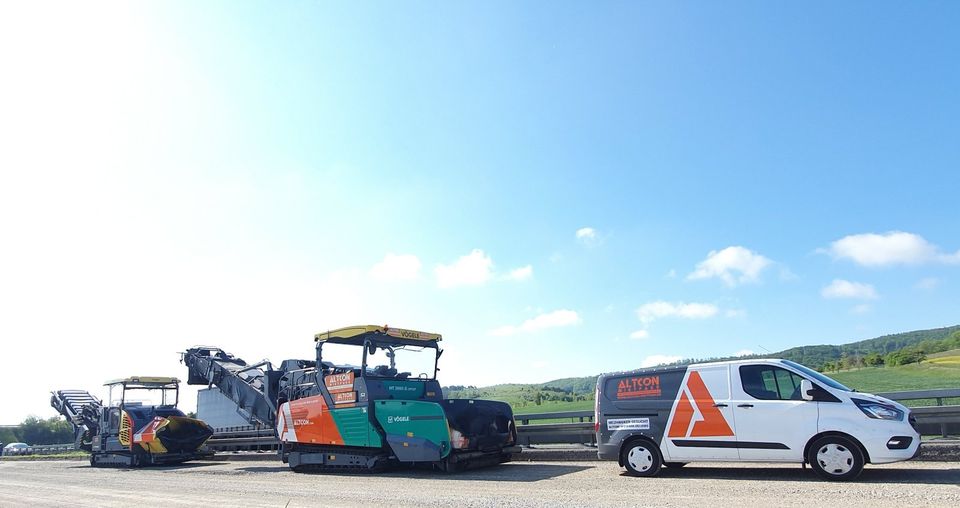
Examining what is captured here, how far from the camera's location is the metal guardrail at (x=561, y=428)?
10656mm

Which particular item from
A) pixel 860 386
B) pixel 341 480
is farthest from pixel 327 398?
pixel 860 386

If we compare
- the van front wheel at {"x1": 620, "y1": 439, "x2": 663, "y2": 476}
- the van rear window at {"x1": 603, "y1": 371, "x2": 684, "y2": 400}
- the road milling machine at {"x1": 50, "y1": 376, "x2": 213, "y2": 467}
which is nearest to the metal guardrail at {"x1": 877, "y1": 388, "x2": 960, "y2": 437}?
the van rear window at {"x1": 603, "y1": 371, "x2": 684, "y2": 400}

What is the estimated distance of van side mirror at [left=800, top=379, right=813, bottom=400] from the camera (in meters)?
8.73

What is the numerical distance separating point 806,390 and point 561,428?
6.41m

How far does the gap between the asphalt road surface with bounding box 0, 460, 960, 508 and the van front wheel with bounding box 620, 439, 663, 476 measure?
22 cm

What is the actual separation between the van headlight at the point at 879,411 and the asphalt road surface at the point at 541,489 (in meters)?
0.83

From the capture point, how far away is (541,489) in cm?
906

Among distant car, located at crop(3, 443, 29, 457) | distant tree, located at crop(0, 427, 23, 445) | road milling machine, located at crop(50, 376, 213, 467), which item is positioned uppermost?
road milling machine, located at crop(50, 376, 213, 467)

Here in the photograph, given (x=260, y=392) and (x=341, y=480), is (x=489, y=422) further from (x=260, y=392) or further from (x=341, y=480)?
(x=260, y=392)

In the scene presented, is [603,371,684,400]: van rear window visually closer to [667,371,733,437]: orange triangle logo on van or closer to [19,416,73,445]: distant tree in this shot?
[667,371,733,437]: orange triangle logo on van

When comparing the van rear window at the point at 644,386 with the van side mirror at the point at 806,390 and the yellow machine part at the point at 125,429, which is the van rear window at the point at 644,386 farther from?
the yellow machine part at the point at 125,429

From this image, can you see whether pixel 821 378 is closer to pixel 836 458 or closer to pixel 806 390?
pixel 806 390

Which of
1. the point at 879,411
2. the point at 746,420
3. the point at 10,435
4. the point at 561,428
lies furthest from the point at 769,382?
the point at 10,435

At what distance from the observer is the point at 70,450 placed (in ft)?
115
